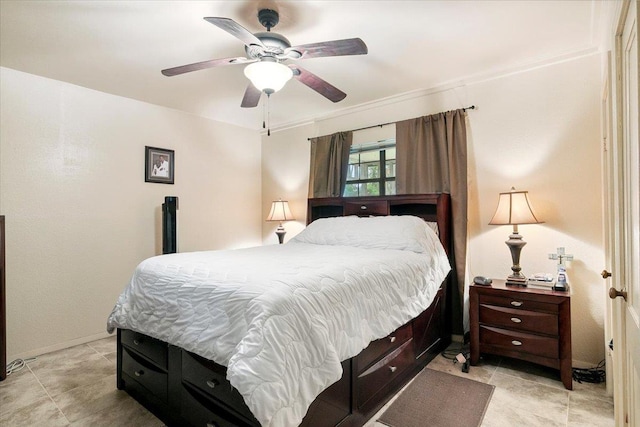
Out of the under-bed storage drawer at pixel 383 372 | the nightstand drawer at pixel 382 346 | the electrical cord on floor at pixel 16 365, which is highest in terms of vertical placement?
the nightstand drawer at pixel 382 346

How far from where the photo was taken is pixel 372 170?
3.87 metres

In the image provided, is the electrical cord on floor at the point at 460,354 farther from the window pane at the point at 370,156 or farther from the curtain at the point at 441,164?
the window pane at the point at 370,156

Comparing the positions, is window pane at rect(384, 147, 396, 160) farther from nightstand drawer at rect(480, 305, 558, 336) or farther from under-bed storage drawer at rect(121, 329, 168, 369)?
under-bed storage drawer at rect(121, 329, 168, 369)

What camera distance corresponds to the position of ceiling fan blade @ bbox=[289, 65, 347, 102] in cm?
224

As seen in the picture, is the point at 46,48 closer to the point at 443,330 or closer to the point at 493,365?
the point at 443,330

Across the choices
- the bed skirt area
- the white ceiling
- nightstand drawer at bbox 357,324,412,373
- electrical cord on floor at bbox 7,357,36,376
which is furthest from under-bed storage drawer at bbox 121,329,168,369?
the white ceiling

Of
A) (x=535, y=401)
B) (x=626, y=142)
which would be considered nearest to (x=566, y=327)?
(x=535, y=401)

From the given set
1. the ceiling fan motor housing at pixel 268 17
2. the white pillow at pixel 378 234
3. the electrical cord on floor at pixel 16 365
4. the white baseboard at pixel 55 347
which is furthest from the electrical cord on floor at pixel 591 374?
the electrical cord on floor at pixel 16 365

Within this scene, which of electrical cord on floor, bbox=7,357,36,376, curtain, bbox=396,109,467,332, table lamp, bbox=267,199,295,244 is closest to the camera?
electrical cord on floor, bbox=7,357,36,376


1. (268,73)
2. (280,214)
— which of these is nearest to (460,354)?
(268,73)

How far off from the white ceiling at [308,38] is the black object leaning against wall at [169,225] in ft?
3.84

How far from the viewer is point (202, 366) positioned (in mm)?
1604

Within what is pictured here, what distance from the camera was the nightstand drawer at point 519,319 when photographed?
2330mm

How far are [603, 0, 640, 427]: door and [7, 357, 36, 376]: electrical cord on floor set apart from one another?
3.82 metres
